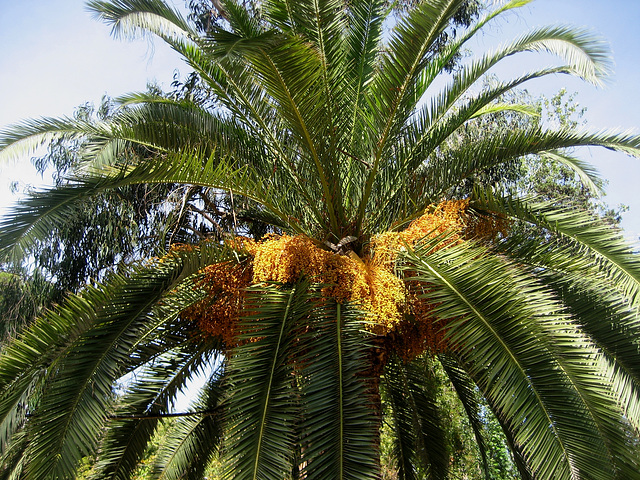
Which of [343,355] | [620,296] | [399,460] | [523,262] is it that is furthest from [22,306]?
[620,296]

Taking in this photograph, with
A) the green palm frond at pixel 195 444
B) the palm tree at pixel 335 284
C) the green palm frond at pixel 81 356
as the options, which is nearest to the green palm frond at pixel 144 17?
the palm tree at pixel 335 284

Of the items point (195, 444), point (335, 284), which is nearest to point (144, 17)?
point (335, 284)

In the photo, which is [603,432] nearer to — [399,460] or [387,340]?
[387,340]

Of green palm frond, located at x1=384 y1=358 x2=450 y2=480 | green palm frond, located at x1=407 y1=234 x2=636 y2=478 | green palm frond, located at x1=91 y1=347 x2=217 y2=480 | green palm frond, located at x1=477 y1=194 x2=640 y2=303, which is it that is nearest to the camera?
green palm frond, located at x1=407 y1=234 x2=636 y2=478

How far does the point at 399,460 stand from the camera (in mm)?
6266

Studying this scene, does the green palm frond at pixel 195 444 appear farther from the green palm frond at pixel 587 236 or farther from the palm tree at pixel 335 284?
the green palm frond at pixel 587 236

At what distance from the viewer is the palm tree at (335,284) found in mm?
3719

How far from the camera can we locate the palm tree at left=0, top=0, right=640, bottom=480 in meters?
3.72

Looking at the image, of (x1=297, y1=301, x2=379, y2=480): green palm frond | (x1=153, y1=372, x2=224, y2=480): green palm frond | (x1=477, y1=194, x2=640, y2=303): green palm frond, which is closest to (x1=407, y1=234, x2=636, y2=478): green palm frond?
(x1=297, y1=301, x2=379, y2=480): green palm frond

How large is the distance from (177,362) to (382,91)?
3.23m

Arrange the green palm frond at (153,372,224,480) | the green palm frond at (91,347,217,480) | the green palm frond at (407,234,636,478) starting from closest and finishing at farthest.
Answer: the green palm frond at (407,234,636,478) → the green palm frond at (91,347,217,480) → the green palm frond at (153,372,224,480)

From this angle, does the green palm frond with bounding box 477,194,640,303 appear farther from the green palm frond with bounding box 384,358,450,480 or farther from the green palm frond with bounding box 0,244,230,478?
the green palm frond with bounding box 0,244,230,478

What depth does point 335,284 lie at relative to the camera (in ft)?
14.5

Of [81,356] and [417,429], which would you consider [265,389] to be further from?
[417,429]
